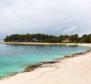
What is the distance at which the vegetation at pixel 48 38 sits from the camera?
12156 cm

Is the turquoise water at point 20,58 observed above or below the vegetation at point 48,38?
below

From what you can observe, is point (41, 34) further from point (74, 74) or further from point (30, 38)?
point (74, 74)

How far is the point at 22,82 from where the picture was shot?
1323 cm

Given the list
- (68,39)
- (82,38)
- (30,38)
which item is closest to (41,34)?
(30,38)

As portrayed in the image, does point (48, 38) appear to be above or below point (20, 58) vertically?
above

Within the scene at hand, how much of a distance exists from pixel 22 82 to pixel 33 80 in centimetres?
66

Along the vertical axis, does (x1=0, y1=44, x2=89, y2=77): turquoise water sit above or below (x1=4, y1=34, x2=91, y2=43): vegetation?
below

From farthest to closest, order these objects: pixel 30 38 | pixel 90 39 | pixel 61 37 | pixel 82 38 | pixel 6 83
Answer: pixel 30 38
pixel 61 37
pixel 82 38
pixel 90 39
pixel 6 83

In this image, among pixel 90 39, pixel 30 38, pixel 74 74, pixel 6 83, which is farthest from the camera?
pixel 30 38

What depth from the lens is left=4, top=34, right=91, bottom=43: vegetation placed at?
399ft

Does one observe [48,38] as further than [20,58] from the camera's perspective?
Yes

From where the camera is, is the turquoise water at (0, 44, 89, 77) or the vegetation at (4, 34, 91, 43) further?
the vegetation at (4, 34, 91, 43)

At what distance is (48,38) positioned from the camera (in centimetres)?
13688

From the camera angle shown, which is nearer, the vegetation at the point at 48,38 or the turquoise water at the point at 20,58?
the turquoise water at the point at 20,58
